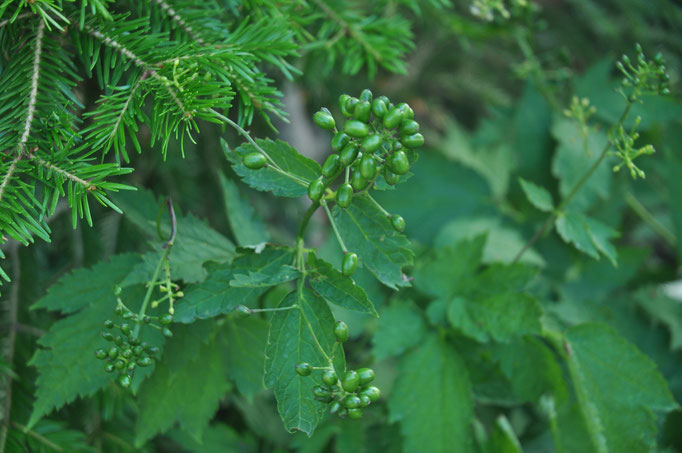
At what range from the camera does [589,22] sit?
2082 millimetres

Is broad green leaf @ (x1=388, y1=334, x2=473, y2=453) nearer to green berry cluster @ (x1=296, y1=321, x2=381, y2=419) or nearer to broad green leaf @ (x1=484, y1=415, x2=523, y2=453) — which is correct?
broad green leaf @ (x1=484, y1=415, x2=523, y2=453)

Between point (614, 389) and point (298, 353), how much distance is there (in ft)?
2.64

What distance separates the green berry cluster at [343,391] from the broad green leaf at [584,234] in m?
0.66

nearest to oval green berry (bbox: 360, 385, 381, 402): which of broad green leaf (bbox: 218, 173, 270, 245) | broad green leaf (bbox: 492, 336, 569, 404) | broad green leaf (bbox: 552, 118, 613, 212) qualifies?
broad green leaf (bbox: 218, 173, 270, 245)

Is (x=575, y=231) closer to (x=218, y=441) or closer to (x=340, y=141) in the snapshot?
(x=340, y=141)

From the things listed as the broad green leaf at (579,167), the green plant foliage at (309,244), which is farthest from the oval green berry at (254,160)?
the broad green leaf at (579,167)

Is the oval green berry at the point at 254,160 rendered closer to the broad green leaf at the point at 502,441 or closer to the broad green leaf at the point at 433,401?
the broad green leaf at the point at 433,401

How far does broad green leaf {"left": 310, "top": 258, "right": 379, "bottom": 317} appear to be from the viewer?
0.75 metres

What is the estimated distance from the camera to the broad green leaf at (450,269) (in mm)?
1291

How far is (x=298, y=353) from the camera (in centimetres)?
76

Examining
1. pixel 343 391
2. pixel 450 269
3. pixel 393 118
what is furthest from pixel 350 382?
pixel 450 269

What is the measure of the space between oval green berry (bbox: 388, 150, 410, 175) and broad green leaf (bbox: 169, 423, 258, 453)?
992 mm

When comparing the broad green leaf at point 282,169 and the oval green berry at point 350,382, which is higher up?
the broad green leaf at point 282,169

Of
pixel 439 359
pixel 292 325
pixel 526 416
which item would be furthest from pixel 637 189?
pixel 292 325
